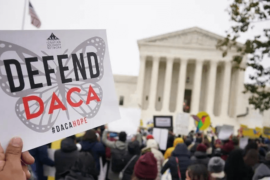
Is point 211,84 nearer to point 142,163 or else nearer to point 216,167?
point 216,167

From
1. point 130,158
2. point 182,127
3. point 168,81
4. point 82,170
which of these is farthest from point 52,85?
point 168,81

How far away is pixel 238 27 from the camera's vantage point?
33.6 ft

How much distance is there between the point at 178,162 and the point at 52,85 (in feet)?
13.7

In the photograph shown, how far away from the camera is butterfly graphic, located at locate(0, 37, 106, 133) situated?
1807 millimetres

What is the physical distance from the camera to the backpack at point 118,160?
6516mm

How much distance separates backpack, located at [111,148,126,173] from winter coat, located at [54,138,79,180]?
131 cm

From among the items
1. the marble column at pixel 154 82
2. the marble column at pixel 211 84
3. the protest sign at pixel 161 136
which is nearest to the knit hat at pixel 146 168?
the protest sign at pixel 161 136

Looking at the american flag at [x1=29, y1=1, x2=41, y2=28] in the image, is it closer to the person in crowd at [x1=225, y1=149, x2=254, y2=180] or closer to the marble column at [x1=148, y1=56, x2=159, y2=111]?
the person in crowd at [x1=225, y1=149, x2=254, y2=180]

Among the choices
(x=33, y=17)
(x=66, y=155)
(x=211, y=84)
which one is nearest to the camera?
(x=66, y=155)

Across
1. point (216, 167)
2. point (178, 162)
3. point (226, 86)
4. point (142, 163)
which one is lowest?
point (178, 162)

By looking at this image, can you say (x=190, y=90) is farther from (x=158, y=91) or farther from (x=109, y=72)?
(x=109, y=72)

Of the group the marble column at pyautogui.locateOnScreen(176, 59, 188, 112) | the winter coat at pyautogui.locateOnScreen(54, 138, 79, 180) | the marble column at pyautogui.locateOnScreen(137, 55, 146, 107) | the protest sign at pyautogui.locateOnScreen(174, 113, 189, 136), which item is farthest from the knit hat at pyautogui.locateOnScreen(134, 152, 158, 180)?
the marble column at pyautogui.locateOnScreen(176, 59, 188, 112)

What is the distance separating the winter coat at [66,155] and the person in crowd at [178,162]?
177cm

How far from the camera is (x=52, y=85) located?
2080mm
